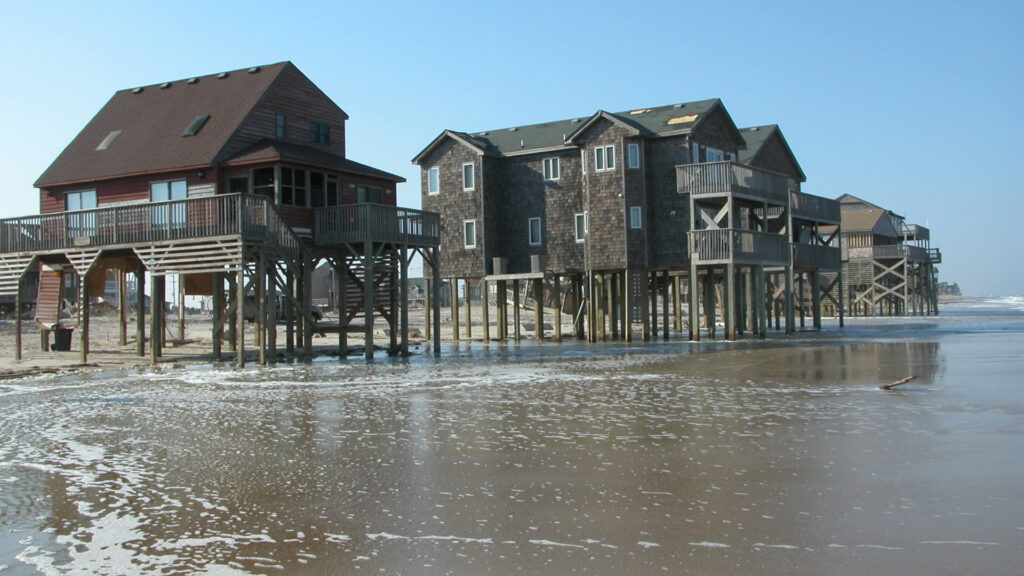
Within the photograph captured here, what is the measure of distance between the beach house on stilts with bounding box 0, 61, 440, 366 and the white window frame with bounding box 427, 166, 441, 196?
900 cm

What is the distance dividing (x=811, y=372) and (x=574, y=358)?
28.1ft

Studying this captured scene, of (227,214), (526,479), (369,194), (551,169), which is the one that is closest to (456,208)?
(551,169)

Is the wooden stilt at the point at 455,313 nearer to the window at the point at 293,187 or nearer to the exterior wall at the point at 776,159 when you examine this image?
the window at the point at 293,187

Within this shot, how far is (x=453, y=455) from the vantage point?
11.1 meters

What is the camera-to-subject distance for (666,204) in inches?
1496

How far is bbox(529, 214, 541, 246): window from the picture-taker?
135ft

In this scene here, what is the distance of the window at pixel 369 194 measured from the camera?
3212 centimetres

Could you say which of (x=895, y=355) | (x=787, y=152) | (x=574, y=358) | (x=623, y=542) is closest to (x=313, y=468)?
(x=623, y=542)

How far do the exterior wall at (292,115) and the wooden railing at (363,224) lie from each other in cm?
352

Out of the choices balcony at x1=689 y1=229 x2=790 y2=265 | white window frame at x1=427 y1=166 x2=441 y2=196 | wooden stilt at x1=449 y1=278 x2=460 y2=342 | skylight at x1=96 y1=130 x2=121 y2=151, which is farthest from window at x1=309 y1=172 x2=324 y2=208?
balcony at x1=689 y1=229 x2=790 y2=265

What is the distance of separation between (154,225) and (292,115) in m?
7.35

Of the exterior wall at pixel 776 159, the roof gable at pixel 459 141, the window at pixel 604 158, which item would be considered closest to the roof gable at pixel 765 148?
the exterior wall at pixel 776 159

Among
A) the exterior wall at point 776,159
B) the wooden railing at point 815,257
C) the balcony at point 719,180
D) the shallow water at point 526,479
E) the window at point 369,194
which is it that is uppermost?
the exterior wall at point 776,159

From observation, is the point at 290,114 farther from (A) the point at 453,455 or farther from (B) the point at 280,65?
(A) the point at 453,455
